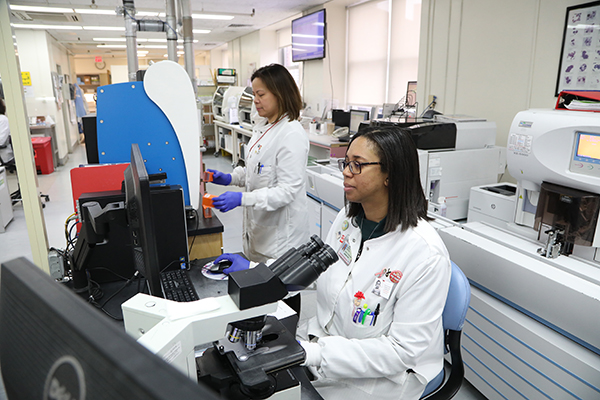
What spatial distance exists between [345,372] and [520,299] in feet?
2.73

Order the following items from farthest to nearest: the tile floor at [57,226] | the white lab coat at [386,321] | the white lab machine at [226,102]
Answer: the white lab machine at [226,102], the tile floor at [57,226], the white lab coat at [386,321]

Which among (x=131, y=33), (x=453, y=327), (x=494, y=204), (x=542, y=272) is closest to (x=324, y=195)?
(x=494, y=204)

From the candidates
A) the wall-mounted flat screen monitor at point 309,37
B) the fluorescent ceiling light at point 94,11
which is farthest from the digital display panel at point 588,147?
the fluorescent ceiling light at point 94,11

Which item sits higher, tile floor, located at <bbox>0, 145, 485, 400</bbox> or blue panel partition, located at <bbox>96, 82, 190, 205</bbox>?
blue panel partition, located at <bbox>96, 82, 190, 205</bbox>

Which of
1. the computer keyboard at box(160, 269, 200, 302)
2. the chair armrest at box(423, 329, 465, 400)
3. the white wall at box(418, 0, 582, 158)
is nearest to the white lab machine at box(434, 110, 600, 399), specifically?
the chair armrest at box(423, 329, 465, 400)

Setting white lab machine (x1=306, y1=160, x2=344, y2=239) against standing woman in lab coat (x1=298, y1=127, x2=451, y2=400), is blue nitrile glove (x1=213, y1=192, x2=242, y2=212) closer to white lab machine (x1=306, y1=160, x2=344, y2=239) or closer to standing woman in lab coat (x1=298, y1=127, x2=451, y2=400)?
standing woman in lab coat (x1=298, y1=127, x2=451, y2=400)

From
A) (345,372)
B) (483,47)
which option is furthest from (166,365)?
(483,47)

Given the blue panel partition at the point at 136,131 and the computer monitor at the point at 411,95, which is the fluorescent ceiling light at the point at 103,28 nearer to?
the computer monitor at the point at 411,95

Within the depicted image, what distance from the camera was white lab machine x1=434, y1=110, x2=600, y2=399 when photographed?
1.27 m

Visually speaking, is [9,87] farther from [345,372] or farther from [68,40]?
[68,40]

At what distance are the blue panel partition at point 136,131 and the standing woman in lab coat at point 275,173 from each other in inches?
11.0

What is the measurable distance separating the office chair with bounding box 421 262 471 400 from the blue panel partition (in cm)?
120

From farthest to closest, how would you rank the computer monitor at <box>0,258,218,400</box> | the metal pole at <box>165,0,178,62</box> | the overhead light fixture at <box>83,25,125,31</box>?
the overhead light fixture at <box>83,25,125,31</box> → the metal pole at <box>165,0,178,62</box> → the computer monitor at <box>0,258,218,400</box>

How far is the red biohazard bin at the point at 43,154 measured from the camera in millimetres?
6109
